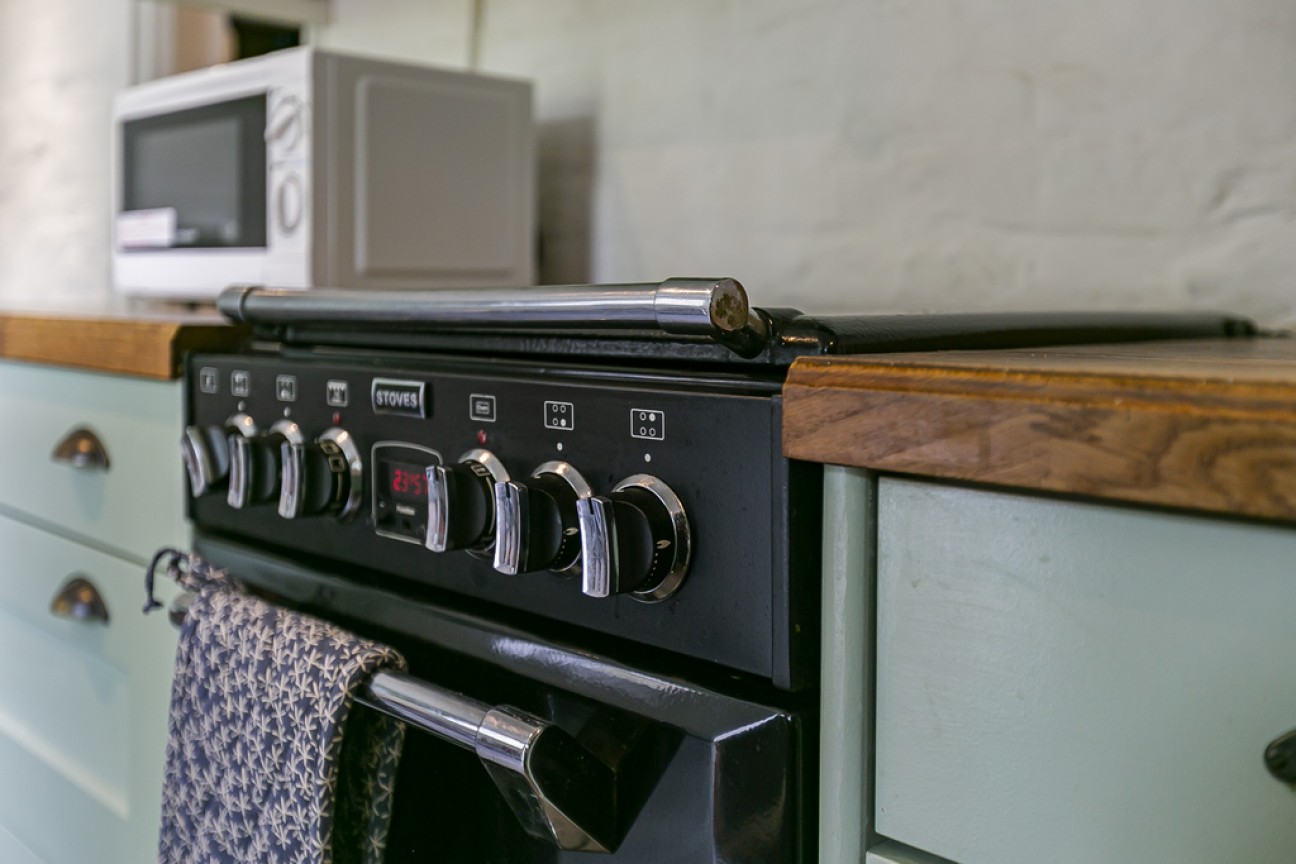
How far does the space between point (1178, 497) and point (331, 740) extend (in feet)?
1.67

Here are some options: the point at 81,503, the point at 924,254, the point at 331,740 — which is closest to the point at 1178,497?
the point at 331,740

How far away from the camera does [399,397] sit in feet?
2.52

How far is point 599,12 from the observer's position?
1531 mm

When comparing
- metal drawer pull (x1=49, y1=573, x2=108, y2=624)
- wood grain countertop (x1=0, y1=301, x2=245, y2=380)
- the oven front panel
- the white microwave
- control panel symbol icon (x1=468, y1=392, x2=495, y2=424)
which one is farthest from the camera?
the white microwave

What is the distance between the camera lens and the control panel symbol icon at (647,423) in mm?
607

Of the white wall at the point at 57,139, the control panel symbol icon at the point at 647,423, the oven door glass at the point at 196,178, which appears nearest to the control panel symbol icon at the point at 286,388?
the control panel symbol icon at the point at 647,423

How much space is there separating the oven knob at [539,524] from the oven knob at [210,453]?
1.20 feet

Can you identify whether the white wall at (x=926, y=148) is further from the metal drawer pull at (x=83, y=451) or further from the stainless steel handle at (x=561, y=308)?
the metal drawer pull at (x=83, y=451)

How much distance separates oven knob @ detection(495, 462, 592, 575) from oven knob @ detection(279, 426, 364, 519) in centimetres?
20

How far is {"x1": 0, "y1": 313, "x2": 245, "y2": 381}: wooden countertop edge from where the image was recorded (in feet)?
3.38

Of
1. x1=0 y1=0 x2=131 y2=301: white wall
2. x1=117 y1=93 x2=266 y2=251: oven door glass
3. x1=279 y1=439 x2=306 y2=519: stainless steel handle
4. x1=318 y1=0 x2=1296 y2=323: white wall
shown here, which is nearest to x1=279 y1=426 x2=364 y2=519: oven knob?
x1=279 y1=439 x2=306 y2=519: stainless steel handle

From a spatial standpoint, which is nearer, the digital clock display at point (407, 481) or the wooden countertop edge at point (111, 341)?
the digital clock display at point (407, 481)

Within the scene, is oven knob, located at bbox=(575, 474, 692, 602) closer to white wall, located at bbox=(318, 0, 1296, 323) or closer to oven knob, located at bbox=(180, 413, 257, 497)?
white wall, located at bbox=(318, 0, 1296, 323)

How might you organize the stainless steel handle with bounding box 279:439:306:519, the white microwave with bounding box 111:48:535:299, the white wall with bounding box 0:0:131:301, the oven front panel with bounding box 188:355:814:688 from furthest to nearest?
the white wall with bounding box 0:0:131:301
the white microwave with bounding box 111:48:535:299
the stainless steel handle with bounding box 279:439:306:519
the oven front panel with bounding box 188:355:814:688
